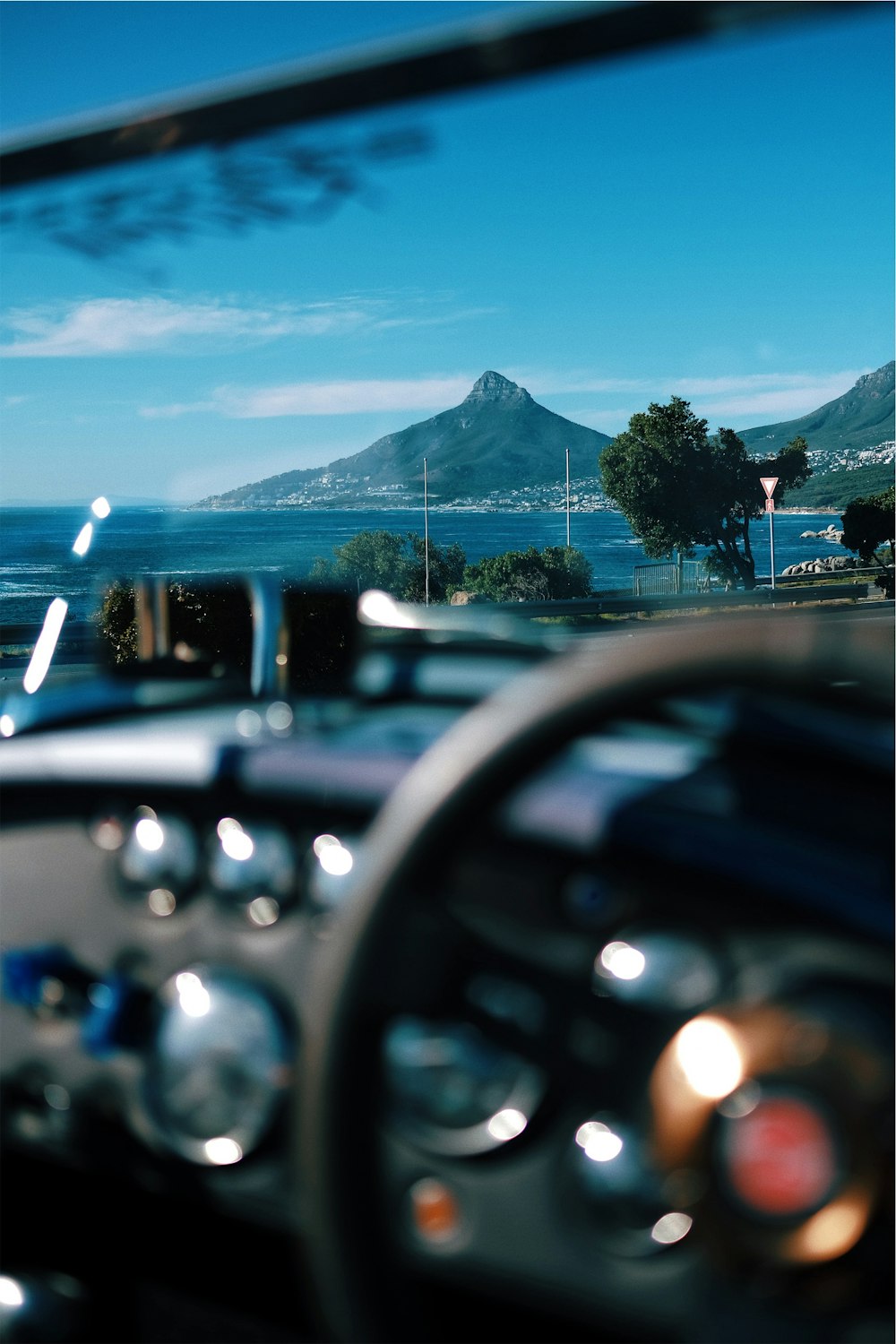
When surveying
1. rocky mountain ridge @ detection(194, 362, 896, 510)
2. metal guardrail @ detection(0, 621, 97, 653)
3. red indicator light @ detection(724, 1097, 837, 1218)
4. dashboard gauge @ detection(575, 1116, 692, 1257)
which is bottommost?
dashboard gauge @ detection(575, 1116, 692, 1257)

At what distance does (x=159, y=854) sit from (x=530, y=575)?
723mm

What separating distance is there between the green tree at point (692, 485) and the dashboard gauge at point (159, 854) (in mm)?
839

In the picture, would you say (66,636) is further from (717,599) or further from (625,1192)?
(625,1192)

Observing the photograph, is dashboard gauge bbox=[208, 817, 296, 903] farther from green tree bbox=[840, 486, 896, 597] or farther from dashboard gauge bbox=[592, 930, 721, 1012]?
green tree bbox=[840, 486, 896, 597]

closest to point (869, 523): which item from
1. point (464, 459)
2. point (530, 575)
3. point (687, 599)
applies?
point (687, 599)

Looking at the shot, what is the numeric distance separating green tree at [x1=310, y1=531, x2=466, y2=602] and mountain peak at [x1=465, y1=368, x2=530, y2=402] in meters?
0.27

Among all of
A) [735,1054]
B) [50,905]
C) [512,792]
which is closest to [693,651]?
[512,792]

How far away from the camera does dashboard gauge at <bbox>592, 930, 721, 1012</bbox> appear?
1.37 m

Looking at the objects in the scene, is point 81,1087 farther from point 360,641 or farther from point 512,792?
point 512,792

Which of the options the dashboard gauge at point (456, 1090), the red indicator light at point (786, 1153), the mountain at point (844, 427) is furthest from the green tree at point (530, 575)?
the red indicator light at point (786, 1153)

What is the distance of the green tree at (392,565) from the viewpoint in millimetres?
1884

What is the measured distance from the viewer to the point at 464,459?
6.07ft

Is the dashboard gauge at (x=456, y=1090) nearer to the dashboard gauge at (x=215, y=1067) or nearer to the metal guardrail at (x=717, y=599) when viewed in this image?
the dashboard gauge at (x=215, y=1067)

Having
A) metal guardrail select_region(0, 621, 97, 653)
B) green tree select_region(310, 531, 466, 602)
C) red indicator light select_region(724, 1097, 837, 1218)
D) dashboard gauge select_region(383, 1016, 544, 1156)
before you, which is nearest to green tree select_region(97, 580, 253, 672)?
metal guardrail select_region(0, 621, 97, 653)
